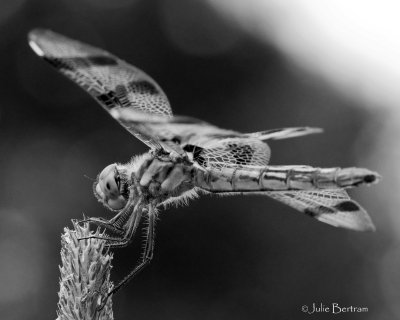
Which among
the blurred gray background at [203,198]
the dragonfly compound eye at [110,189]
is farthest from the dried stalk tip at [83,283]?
the blurred gray background at [203,198]

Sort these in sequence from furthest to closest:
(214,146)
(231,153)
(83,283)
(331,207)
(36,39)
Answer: (231,153)
(214,146)
(331,207)
(36,39)
(83,283)

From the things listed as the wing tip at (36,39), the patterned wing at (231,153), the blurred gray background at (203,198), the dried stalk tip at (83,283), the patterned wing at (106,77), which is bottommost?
the blurred gray background at (203,198)

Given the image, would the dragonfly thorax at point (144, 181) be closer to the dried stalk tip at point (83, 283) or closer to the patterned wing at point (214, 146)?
the patterned wing at point (214, 146)

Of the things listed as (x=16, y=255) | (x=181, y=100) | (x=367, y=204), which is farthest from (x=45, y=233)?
(x=367, y=204)

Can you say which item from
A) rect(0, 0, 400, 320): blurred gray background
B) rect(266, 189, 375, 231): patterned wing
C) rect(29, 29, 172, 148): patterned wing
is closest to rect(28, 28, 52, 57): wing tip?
rect(29, 29, 172, 148): patterned wing

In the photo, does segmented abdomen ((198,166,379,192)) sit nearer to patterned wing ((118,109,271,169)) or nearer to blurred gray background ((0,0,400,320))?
patterned wing ((118,109,271,169))

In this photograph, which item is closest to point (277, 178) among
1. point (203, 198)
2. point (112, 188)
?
point (112, 188)

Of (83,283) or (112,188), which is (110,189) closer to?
(112,188)
